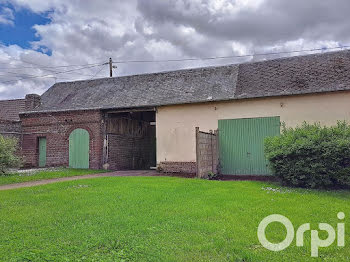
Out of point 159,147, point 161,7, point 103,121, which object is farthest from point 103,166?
point 161,7

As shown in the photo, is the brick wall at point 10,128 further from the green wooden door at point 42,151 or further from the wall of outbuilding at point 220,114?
the wall of outbuilding at point 220,114

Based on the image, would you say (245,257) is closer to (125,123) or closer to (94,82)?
(125,123)

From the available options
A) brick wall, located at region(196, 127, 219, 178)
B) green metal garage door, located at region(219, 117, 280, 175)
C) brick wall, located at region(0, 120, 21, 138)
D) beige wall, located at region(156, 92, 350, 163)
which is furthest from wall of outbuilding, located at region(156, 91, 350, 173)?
brick wall, located at region(0, 120, 21, 138)

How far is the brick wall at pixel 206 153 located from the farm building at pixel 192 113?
39 mm

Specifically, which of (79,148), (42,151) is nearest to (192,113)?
(79,148)

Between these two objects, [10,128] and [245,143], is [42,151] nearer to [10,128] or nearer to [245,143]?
[10,128]

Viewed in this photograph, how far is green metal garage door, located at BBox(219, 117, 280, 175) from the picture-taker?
11.9 meters

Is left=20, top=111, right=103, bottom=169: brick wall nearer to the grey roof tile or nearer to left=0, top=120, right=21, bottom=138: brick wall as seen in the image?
the grey roof tile

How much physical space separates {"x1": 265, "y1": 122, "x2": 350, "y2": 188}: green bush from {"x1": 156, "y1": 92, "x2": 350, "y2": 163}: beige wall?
2384 mm

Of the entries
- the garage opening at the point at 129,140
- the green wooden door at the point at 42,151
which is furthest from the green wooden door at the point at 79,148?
the green wooden door at the point at 42,151

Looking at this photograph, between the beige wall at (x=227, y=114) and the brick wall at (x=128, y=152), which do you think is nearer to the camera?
the beige wall at (x=227, y=114)

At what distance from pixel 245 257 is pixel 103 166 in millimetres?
12270

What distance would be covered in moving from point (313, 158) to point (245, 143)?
4.00m

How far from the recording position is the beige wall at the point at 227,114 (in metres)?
11.1
